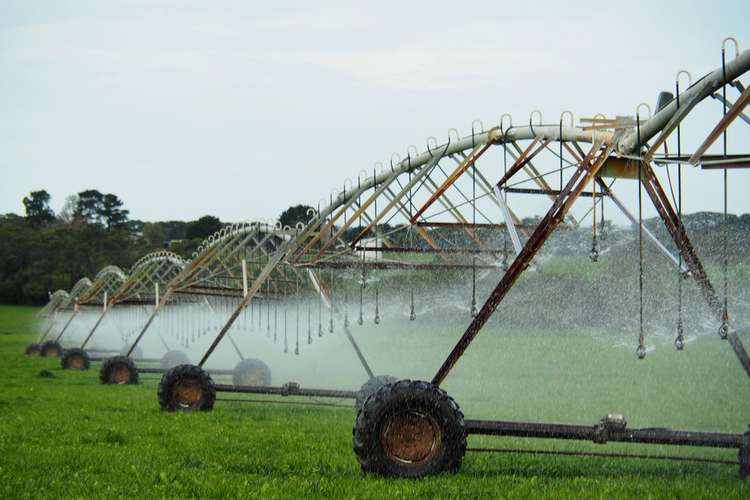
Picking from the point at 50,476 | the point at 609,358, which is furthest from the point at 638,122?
the point at 609,358

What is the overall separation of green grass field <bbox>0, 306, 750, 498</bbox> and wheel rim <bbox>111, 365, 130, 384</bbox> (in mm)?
636

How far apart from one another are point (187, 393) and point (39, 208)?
9398cm

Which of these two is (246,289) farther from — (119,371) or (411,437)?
(411,437)

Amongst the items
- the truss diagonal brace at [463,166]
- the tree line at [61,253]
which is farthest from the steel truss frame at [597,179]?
the tree line at [61,253]

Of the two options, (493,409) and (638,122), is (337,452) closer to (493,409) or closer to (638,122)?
(638,122)

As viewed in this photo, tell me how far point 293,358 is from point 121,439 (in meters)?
21.9

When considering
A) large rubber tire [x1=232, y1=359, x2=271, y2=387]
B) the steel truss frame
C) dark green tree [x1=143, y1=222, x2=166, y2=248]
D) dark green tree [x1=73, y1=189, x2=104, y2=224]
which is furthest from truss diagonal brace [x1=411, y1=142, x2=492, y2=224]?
dark green tree [x1=73, y1=189, x2=104, y2=224]

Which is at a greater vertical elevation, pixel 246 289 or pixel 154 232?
pixel 154 232

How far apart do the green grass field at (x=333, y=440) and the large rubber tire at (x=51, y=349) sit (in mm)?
11334

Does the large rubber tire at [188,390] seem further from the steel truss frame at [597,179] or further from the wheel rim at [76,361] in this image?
the wheel rim at [76,361]

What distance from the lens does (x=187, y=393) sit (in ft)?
50.0

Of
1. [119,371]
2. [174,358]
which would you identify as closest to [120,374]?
[119,371]

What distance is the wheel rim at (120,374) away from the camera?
890 inches

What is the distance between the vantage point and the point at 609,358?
2353 centimetres
